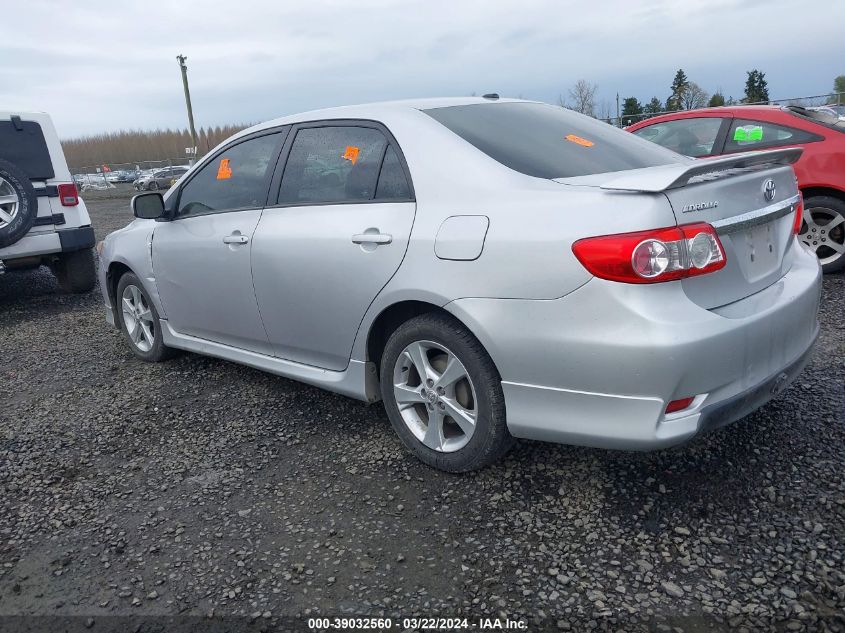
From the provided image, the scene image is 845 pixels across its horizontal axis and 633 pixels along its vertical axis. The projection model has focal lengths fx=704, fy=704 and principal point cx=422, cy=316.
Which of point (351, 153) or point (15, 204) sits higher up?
point (351, 153)

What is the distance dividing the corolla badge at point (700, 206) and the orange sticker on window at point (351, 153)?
1594mm

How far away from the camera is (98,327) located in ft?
21.0

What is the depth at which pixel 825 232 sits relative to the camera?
5.98 m

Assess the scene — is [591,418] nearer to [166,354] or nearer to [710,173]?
[710,173]

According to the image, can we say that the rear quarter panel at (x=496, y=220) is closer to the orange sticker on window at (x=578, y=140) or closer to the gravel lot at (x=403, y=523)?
the orange sticker on window at (x=578, y=140)

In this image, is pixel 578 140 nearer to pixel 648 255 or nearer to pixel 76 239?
pixel 648 255

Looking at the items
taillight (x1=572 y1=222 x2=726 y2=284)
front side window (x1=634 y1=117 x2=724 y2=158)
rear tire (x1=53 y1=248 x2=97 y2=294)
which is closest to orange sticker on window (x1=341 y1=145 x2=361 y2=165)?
taillight (x1=572 y1=222 x2=726 y2=284)

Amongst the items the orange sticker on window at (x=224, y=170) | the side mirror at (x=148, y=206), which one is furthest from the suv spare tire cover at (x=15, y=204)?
the orange sticker on window at (x=224, y=170)

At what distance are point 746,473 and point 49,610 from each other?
2.67 m

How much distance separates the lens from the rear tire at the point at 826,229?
19.2 feet

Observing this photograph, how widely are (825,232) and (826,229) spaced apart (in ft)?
0.10

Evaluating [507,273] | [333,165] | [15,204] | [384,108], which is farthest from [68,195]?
[507,273]

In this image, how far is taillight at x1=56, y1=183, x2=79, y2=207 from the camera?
712cm

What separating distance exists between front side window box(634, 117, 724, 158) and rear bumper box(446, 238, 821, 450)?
4.25 meters
